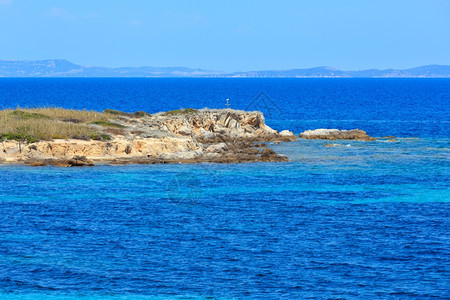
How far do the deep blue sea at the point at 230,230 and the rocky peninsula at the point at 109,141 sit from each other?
8.20 feet

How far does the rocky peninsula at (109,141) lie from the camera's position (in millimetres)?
55938

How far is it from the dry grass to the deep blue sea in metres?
5.44

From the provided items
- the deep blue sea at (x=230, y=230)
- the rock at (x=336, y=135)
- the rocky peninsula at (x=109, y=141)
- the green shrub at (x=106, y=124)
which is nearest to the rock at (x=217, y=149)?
the rocky peninsula at (x=109, y=141)

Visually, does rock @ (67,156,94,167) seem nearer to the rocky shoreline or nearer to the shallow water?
the rocky shoreline

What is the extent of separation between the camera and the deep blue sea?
2752cm

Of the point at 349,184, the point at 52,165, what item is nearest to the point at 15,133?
the point at 52,165

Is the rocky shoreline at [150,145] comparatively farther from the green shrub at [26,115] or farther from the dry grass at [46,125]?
the green shrub at [26,115]

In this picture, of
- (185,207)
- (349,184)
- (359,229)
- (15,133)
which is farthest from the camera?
(15,133)

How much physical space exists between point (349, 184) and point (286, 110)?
7981 cm

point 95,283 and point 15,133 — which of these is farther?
point 15,133

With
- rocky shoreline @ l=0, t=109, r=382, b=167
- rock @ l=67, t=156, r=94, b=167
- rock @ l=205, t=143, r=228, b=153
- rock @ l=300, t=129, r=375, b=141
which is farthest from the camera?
rock @ l=300, t=129, r=375, b=141

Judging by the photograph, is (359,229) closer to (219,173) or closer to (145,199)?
(145,199)

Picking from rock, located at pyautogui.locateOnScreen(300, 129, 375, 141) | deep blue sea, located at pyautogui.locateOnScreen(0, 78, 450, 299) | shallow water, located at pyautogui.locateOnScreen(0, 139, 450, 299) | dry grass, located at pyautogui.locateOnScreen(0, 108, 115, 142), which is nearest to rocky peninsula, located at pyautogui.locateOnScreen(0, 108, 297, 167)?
dry grass, located at pyautogui.locateOnScreen(0, 108, 115, 142)

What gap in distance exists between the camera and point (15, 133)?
57.1 meters
